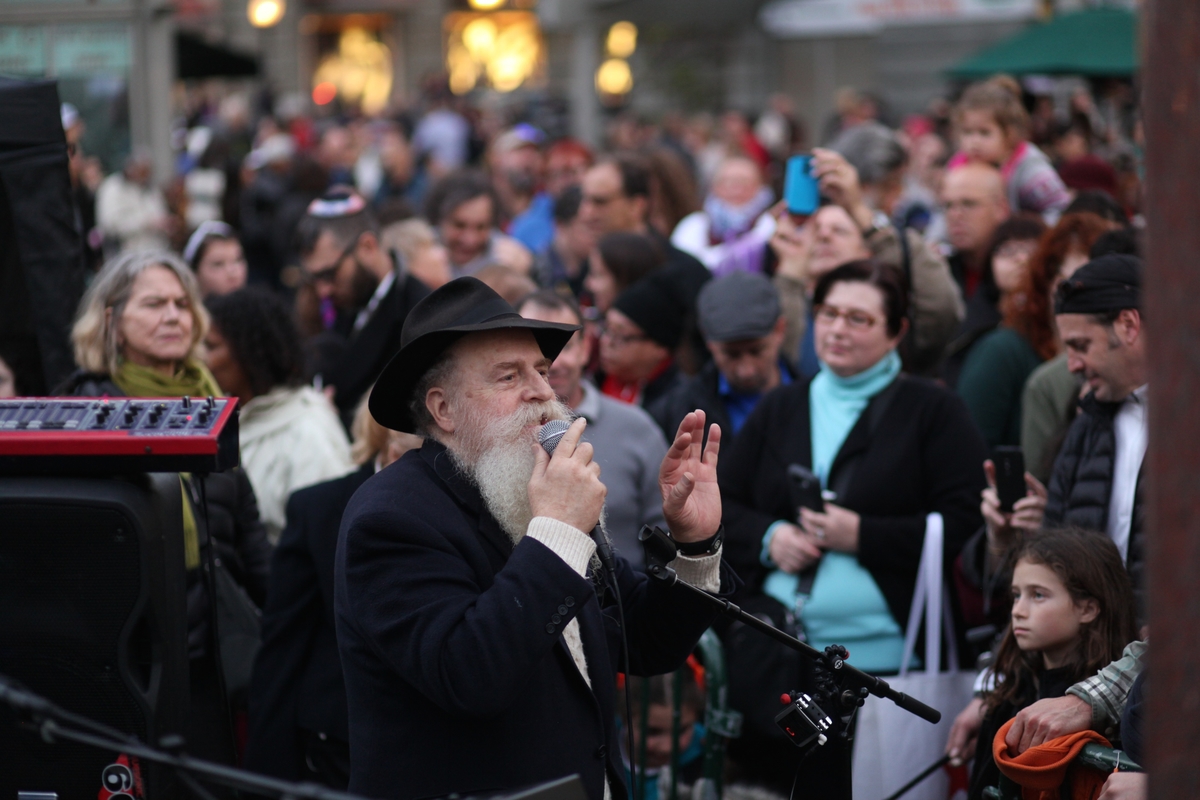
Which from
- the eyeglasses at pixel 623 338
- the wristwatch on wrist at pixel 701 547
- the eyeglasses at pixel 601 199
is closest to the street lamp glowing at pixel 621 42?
the eyeglasses at pixel 601 199

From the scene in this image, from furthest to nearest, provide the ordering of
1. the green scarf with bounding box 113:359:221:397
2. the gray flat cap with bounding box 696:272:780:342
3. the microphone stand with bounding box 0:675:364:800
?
the gray flat cap with bounding box 696:272:780:342 → the green scarf with bounding box 113:359:221:397 → the microphone stand with bounding box 0:675:364:800

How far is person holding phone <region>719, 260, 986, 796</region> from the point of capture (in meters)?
4.35

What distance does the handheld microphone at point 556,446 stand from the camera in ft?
9.13

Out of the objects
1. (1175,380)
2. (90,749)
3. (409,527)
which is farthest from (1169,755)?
(90,749)

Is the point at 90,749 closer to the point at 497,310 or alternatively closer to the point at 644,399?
the point at 497,310

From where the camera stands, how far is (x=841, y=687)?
2949mm

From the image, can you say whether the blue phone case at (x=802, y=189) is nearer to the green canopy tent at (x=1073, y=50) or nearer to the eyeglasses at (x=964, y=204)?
the eyeglasses at (x=964, y=204)

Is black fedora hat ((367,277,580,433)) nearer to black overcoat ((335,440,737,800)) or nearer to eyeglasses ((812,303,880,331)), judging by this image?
black overcoat ((335,440,737,800))

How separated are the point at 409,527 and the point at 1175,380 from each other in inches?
61.7

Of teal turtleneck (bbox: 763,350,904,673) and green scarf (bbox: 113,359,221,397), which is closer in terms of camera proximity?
teal turtleneck (bbox: 763,350,904,673)

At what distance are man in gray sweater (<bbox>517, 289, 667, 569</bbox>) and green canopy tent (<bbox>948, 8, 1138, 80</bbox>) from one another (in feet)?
24.8

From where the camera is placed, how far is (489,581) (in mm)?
2797

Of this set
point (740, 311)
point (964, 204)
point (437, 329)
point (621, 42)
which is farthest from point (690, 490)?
point (621, 42)

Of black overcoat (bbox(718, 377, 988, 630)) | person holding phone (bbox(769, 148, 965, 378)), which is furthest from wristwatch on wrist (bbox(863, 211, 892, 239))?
black overcoat (bbox(718, 377, 988, 630))
